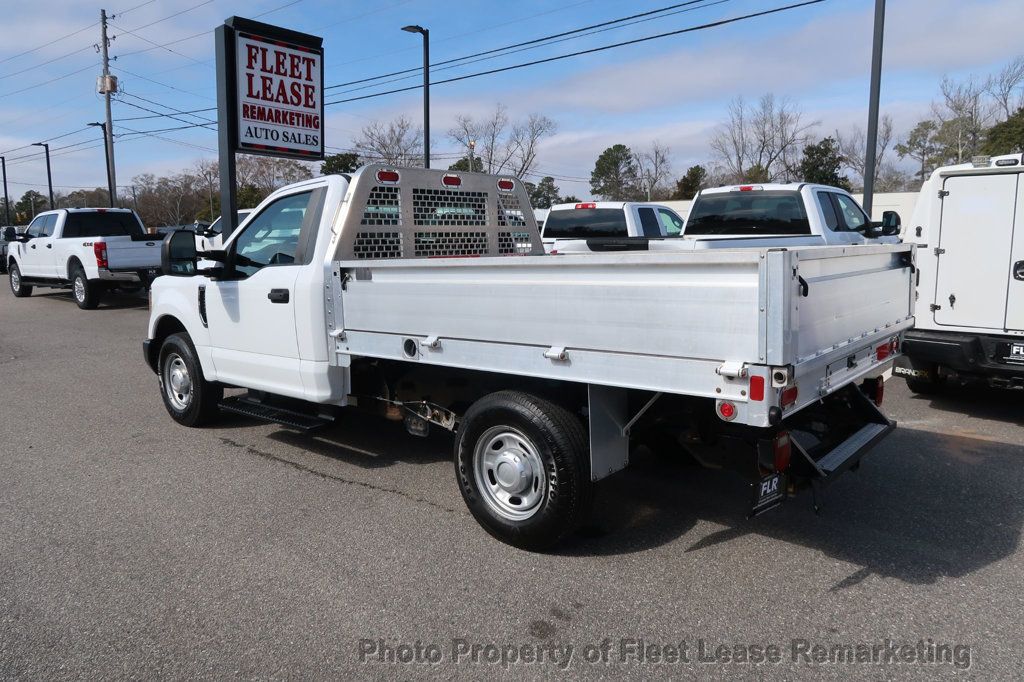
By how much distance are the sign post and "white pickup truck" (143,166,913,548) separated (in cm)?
355

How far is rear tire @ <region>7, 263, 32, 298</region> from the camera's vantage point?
20297mm

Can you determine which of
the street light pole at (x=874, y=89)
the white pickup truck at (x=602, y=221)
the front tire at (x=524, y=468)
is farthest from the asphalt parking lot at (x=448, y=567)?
the street light pole at (x=874, y=89)

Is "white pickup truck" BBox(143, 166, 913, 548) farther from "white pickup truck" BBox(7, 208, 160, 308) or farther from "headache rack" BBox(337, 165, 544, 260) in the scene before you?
"white pickup truck" BBox(7, 208, 160, 308)

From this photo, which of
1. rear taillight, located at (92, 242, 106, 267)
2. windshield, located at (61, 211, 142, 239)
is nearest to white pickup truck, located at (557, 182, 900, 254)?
rear taillight, located at (92, 242, 106, 267)

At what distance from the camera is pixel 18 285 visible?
20.6m

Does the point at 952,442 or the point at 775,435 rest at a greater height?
the point at 775,435

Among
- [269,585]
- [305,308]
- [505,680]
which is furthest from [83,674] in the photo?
[305,308]

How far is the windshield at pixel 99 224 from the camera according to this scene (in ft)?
58.1

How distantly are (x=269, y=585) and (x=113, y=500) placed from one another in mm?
1927

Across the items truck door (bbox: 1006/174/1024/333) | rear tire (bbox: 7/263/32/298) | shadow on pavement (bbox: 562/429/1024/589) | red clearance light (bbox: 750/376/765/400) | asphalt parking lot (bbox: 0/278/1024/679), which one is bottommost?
asphalt parking lot (bbox: 0/278/1024/679)

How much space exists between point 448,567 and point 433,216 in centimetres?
285

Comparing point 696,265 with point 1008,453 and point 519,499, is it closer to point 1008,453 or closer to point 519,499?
point 519,499

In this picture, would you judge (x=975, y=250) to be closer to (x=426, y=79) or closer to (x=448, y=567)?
(x=448, y=567)

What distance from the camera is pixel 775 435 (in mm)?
3777
